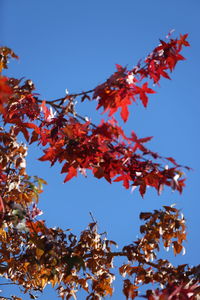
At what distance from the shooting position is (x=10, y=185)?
2467 mm

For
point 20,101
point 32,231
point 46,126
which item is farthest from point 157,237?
point 20,101

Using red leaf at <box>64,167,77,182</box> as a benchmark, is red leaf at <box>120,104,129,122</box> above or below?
above

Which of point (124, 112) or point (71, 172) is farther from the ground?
point (124, 112)

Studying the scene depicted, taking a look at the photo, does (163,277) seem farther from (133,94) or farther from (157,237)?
(133,94)

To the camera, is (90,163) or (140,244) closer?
(90,163)

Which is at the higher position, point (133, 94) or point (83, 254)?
point (133, 94)

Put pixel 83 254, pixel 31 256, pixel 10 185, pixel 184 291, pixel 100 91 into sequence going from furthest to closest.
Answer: pixel 83 254 < pixel 31 256 < pixel 10 185 < pixel 100 91 < pixel 184 291

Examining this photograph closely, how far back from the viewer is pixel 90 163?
223 centimetres

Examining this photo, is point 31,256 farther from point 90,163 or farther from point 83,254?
point 90,163

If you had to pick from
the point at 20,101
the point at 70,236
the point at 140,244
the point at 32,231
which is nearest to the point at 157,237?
the point at 140,244

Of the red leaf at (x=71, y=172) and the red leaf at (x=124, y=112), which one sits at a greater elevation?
the red leaf at (x=124, y=112)

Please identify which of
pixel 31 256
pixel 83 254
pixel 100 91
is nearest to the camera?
pixel 100 91

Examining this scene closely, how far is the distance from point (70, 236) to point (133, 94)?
3.99 feet

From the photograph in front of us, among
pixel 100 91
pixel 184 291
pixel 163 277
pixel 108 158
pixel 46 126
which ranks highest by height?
pixel 46 126
